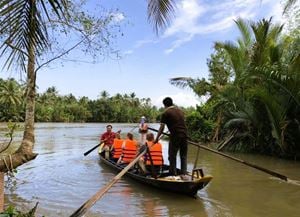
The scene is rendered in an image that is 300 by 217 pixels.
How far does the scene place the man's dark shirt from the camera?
8625mm

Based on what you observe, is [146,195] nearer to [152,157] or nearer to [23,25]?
[152,157]

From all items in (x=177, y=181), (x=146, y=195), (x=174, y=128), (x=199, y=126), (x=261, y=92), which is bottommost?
(x=146, y=195)

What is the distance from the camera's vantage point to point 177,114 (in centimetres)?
870

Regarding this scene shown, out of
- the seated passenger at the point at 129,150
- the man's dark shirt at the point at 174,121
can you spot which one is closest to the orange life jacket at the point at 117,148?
the seated passenger at the point at 129,150

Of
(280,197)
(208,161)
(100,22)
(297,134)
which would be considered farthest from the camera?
(208,161)

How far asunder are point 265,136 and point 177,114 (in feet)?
32.4

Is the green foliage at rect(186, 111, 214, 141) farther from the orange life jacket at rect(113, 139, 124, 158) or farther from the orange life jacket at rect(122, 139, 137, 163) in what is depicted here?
the orange life jacket at rect(122, 139, 137, 163)

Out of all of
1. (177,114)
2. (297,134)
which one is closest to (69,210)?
(177,114)

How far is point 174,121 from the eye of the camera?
8648 millimetres

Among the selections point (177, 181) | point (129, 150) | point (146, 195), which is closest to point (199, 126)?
point (129, 150)

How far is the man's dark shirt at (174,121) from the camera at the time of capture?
862cm

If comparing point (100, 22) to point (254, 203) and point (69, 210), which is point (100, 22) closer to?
point (69, 210)

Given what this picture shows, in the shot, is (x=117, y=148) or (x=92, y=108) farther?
(x=92, y=108)

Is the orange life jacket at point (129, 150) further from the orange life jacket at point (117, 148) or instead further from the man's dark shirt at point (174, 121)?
the man's dark shirt at point (174, 121)
